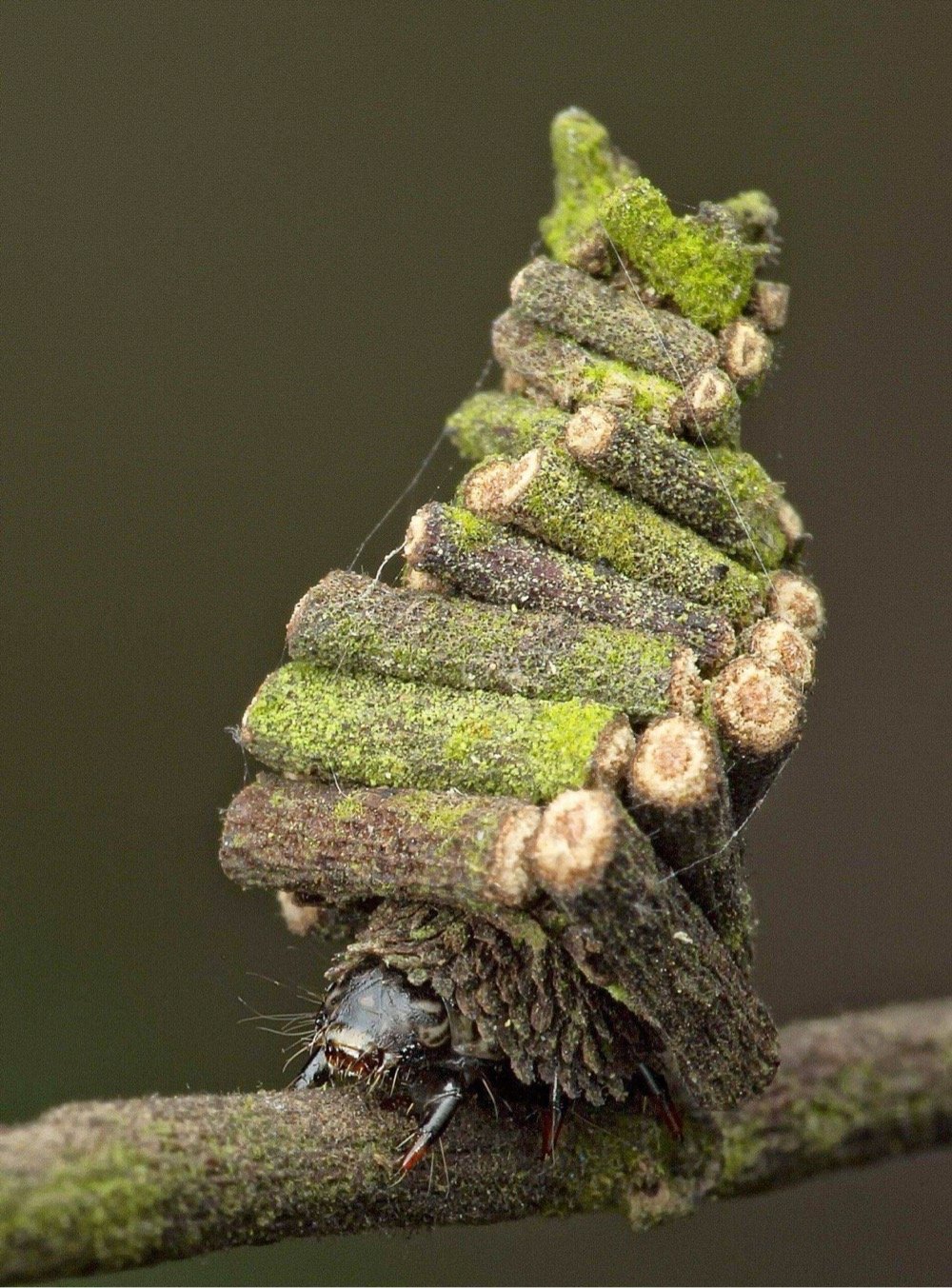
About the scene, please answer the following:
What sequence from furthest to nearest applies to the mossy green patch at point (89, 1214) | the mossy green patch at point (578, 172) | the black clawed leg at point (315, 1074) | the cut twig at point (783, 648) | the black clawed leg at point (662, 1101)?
the mossy green patch at point (578, 172) → the black clawed leg at point (662, 1101) → the black clawed leg at point (315, 1074) → the cut twig at point (783, 648) → the mossy green patch at point (89, 1214)

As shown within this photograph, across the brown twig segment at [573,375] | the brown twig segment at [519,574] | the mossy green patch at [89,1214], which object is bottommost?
the mossy green patch at [89,1214]

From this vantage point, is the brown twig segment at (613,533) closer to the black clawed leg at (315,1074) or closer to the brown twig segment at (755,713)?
the brown twig segment at (755,713)

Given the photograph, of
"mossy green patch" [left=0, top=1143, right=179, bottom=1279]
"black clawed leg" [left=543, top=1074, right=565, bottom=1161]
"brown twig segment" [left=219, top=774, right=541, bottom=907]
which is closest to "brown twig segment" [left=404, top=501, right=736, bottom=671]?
"brown twig segment" [left=219, top=774, right=541, bottom=907]

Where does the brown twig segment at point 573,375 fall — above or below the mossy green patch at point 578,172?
below

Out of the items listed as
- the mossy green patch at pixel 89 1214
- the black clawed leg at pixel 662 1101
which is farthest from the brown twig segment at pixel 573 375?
the mossy green patch at pixel 89 1214

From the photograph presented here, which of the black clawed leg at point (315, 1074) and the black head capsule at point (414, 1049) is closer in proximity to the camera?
the black head capsule at point (414, 1049)

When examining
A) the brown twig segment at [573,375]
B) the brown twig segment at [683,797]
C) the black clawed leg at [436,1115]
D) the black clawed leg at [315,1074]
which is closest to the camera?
the brown twig segment at [683,797]

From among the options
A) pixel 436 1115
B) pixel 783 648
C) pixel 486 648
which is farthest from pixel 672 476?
pixel 436 1115

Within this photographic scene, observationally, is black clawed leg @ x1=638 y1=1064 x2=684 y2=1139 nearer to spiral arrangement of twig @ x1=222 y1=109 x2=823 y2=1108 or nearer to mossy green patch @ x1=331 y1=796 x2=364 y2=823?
spiral arrangement of twig @ x1=222 y1=109 x2=823 y2=1108
